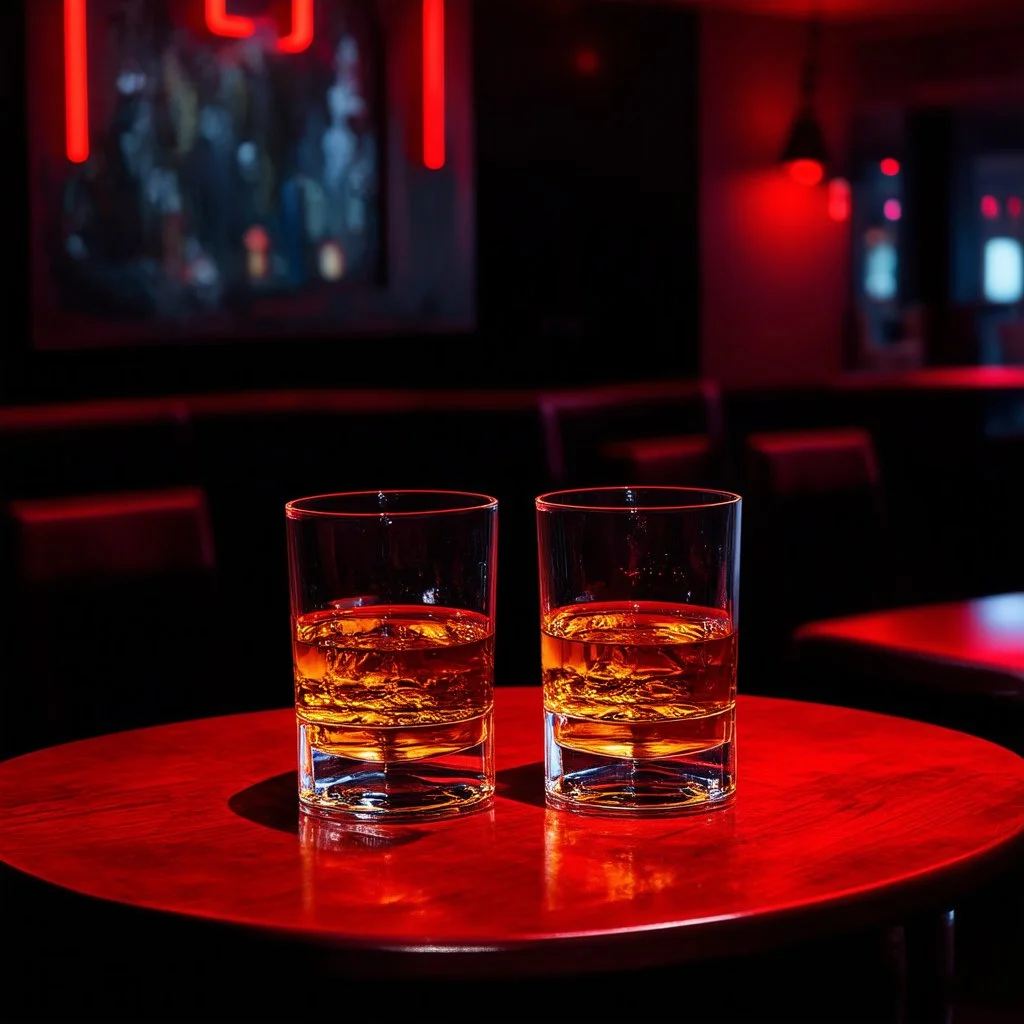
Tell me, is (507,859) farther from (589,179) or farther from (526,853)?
(589,179)

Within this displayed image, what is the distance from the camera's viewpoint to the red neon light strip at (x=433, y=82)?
592 cm

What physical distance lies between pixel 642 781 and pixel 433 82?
5.15 metres

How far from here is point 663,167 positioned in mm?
7129

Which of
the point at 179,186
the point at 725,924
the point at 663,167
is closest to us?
the point at 725,924

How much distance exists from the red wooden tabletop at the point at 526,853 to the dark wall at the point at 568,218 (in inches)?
185

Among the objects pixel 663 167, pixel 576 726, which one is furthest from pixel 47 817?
pixel 663 167

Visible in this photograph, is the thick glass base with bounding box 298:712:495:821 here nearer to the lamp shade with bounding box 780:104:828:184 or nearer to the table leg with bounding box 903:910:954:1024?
the table leg with bounding box 903:910:954:1024

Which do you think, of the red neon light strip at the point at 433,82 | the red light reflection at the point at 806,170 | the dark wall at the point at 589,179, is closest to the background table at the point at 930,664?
the red neon light strip at the point at 433,82

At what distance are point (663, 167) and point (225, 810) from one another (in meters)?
6.30

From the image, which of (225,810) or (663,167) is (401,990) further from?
(663,167)

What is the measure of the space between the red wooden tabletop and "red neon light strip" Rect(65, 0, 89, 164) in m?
4.15

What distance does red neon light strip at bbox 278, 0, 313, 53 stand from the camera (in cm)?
546

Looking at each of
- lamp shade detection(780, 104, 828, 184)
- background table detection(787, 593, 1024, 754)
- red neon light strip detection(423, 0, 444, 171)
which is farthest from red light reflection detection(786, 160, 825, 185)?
background table detection(787, 593, 1024, 754)

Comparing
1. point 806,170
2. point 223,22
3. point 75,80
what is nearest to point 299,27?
point 223,22
